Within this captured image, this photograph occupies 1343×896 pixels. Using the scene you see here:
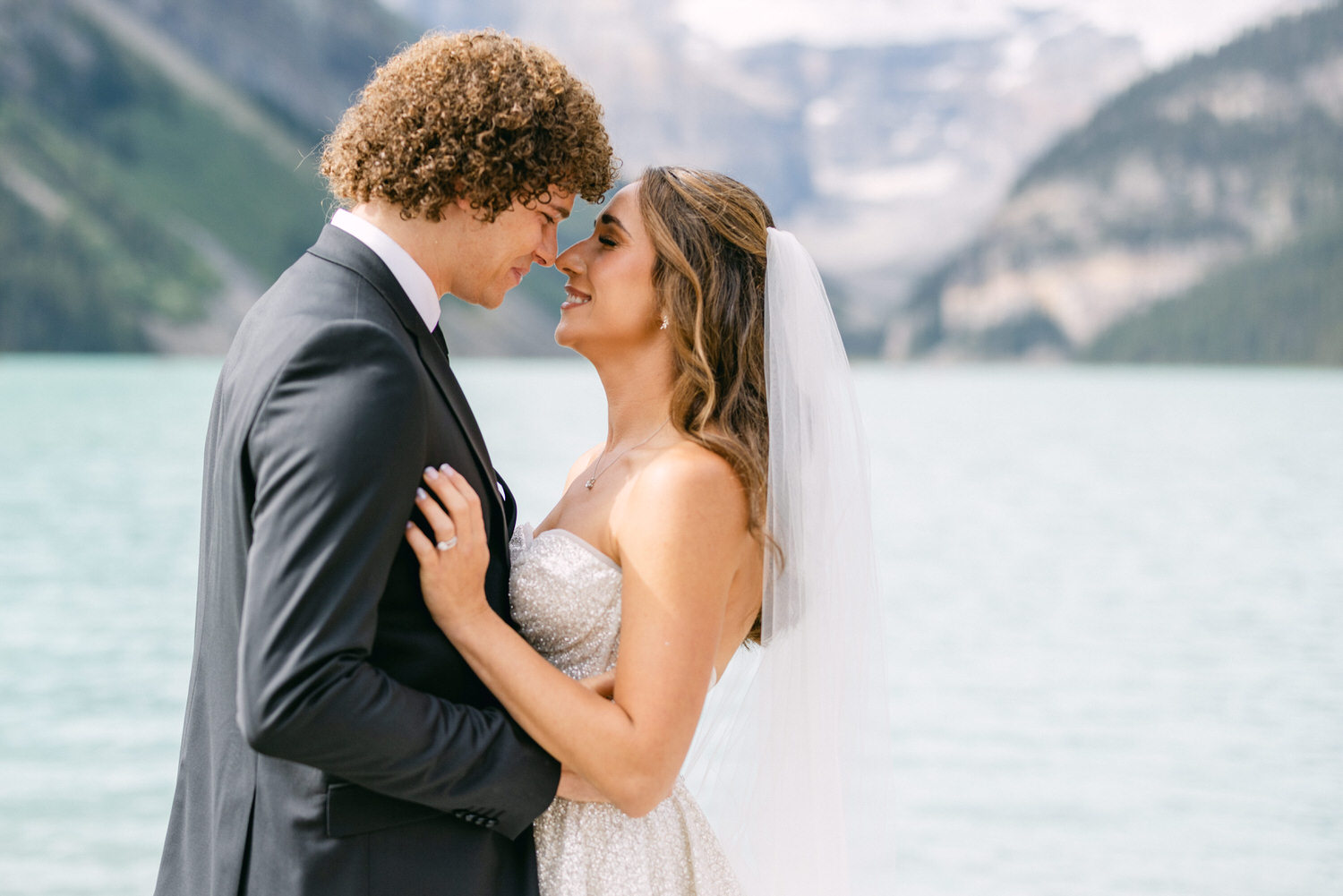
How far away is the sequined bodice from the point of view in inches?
121

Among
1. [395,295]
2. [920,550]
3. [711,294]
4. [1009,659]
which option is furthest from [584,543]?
[920,550]

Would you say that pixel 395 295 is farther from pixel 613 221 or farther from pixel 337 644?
pixel 613 221

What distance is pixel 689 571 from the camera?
9.50 ft

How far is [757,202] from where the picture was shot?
11.7 ft

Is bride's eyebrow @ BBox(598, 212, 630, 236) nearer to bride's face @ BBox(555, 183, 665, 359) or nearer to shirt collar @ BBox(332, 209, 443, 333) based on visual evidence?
bride's face @ BBox(555, 183, 665, 359)

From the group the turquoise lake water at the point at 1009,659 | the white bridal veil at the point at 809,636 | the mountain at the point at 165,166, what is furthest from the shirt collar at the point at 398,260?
the mountain at the point at 165,166

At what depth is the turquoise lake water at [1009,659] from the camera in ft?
39.3

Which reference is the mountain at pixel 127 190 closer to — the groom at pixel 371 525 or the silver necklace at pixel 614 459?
the silver necklace at pixel 614 459

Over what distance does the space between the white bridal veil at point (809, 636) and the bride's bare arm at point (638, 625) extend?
1.50ft

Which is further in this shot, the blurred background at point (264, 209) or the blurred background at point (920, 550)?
the blurred background at point (264, 209)

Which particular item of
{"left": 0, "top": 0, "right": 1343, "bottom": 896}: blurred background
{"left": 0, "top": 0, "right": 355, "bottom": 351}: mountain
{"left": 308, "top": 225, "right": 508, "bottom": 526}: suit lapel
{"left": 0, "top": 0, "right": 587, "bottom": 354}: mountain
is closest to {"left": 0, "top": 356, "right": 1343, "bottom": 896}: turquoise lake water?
{"left": 0, "top": 0, "right": 1343, "bottom": 896}: blurred background

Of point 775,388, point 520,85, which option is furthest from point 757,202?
point 520,85

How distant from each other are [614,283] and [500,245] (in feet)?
2.30

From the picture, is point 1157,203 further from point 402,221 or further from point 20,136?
point 402,221
